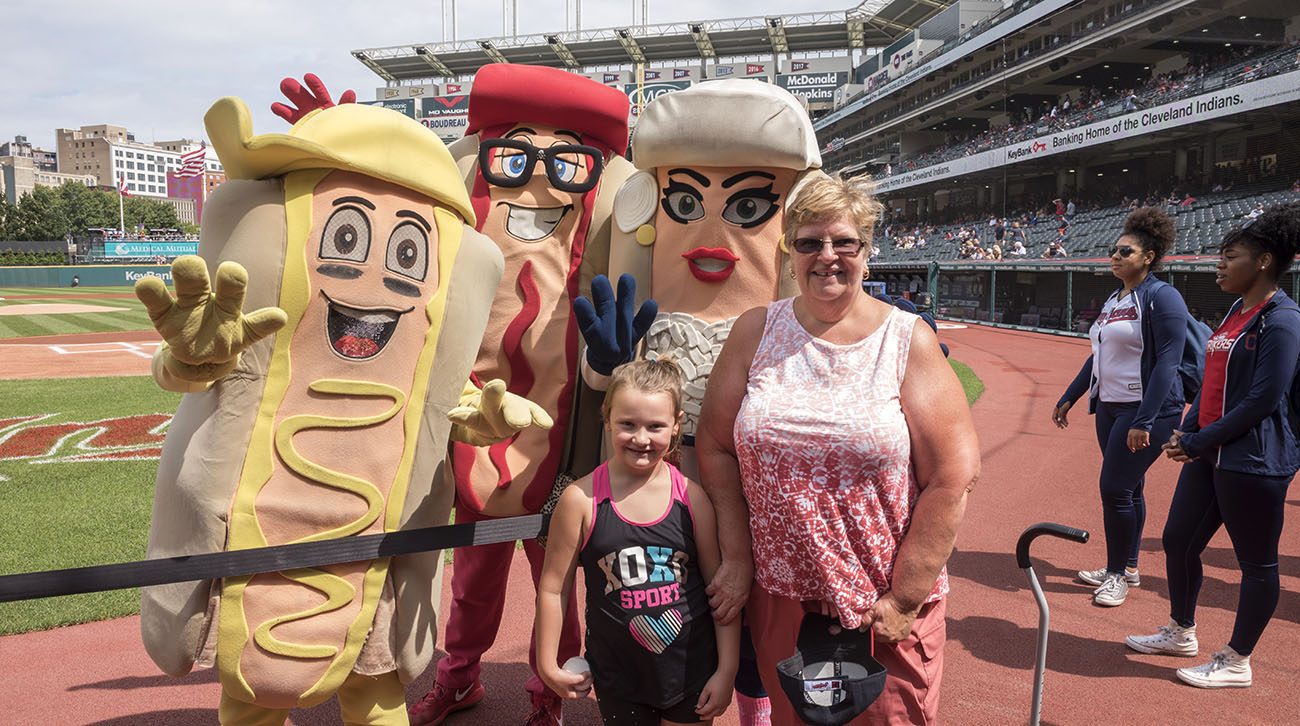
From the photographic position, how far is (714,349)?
9.03ft

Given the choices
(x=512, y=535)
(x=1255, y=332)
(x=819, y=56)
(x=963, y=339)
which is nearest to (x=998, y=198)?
(x=963, y=339)

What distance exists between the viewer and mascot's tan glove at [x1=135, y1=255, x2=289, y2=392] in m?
1.79

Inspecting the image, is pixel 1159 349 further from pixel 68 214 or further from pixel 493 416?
pixel 68 214

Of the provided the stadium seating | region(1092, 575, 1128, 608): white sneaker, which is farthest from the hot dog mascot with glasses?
the stadium seating

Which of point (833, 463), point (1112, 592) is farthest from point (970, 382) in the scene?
point (833, 463)

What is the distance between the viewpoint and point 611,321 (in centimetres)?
245

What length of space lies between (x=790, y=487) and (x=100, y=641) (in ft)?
13.0

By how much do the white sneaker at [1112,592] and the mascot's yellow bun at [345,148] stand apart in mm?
4224

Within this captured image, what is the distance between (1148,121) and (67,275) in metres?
46.8

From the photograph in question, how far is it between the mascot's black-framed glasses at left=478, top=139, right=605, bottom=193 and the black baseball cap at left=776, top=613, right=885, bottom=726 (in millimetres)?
1843

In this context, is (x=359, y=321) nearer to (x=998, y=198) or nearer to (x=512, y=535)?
(x=512, y=535)

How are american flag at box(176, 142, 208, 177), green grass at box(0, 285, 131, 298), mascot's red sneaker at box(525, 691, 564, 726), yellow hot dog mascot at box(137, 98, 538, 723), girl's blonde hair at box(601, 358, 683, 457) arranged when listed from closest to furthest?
yellow hot dog mascot at box(137, 98, 538, 723) → girl's blonde hair at box(601, 358, 683, 457) → mascot's red sneaker at box(525, 691, 564, 726) → american flag at box(176, 142, 208, 177) → green grass at box(0, 285, 131, 298)

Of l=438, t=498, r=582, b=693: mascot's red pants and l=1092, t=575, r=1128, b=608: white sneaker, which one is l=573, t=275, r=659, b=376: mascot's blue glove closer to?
l=438, t=498, r=582, b=693: mascot's red pants

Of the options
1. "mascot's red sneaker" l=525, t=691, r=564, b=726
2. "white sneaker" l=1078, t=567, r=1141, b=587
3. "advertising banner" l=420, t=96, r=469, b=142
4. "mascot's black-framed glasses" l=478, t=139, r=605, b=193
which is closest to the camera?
"mascot's black-framed glasses" l=478, t=139, r=605, b=193
